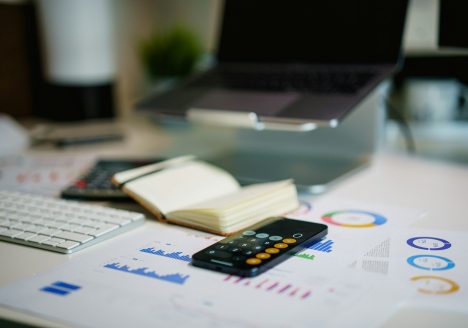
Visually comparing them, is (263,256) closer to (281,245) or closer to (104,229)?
(281,245)

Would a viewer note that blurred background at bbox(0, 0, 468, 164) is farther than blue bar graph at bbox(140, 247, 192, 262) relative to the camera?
Yes

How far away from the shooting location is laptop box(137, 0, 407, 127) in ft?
3.01

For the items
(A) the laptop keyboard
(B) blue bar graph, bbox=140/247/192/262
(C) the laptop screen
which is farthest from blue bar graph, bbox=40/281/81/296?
(C) the laptop screen

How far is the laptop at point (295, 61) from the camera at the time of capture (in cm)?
92

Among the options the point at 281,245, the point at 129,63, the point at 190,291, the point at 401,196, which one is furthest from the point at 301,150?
the point at 129,63

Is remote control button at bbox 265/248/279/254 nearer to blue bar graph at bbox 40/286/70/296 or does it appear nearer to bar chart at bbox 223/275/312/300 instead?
bar chart at bbox 223/275/312/300

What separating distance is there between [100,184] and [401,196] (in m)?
0.45

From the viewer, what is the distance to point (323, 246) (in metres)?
0.61

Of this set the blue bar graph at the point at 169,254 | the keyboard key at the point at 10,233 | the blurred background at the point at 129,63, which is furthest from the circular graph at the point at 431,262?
the blurred background at the point at 129,63

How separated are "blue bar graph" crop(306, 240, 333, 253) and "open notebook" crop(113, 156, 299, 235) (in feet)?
0.32

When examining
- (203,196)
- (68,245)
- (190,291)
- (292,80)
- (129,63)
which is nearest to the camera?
(190,291)

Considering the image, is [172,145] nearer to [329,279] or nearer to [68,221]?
[68,221]

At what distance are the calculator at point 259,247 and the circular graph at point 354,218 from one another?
0.05 m

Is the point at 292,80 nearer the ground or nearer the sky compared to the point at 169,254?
nearer the sky
